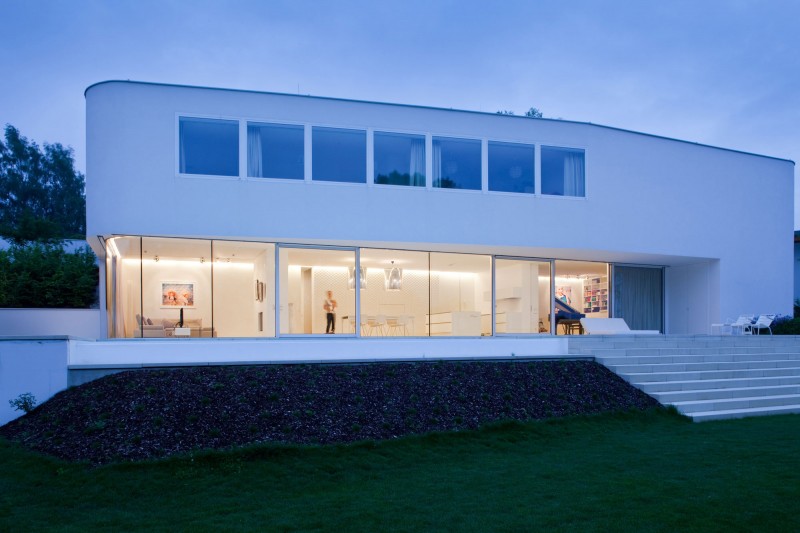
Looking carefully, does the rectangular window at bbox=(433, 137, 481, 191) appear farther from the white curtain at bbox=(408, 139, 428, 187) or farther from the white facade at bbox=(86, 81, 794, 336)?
the white curtain at bbox=(408, 139, 428, 187)

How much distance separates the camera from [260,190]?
15680 millimetres

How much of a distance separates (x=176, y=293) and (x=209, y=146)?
3978 millimetres

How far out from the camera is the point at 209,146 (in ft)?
50.8

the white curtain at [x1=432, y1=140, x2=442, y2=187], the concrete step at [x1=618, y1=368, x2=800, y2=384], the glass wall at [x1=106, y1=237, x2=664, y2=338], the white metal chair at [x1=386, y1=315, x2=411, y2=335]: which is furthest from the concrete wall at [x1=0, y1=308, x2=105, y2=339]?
the concrete step at [x1=618, y1=368, x2=800, y2=384]

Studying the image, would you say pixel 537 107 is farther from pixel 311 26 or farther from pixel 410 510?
pixel 410 510

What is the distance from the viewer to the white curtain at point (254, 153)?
15.7m

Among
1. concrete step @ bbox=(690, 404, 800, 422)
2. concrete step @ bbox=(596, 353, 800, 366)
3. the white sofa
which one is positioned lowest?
concrete step @ bbox=(690, 404, 800, 422)

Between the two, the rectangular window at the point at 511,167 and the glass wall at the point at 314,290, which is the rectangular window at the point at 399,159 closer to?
the rectangular window at the point at 511,167

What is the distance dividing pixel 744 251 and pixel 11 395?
2001 cm

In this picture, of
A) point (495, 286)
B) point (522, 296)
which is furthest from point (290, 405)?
point (522, 296)

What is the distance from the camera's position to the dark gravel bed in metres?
9.07

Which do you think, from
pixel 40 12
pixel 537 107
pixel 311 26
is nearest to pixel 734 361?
pixel 311 26

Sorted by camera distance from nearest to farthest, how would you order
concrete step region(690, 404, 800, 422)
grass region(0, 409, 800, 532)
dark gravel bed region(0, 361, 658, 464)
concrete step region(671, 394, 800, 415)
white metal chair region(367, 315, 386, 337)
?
grass region(0, 409, 800, 532), dark gravel bed region(0, 361, 658, 464), concrete step region(690, 404, 800, 422), concrete step region(671, 394, 800, 415), white metal chair region(367, 315, 386, 337)

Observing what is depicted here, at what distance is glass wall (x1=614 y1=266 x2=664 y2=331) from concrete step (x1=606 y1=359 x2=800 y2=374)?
5.86m
